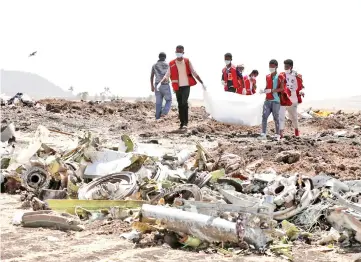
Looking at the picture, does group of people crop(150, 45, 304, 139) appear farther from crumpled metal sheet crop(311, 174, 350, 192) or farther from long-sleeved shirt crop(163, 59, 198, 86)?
crumpled metal sheet crop(311, 174, 350, 192)

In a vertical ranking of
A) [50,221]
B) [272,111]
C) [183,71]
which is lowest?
[50,221]

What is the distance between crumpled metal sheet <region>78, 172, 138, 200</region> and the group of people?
17.6ft

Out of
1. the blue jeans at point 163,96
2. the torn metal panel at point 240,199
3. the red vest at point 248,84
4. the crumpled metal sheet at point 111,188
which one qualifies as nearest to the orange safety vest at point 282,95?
the blue jeans at point 163,96

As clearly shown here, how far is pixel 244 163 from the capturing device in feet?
27.8

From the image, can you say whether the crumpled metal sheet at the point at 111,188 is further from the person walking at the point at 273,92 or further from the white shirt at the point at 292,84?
the white shirt at the point at 292,84

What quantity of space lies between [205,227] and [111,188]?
1.66 metres

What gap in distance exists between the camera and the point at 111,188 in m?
6.09

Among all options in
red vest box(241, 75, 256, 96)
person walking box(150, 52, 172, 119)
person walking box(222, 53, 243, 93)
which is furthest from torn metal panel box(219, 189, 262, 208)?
red vest box(241, 75, 256, 96)

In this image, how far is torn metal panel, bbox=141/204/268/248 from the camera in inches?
181

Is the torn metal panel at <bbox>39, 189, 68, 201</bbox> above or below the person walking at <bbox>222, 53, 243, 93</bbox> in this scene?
below

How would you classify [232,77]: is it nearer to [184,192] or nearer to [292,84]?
[292,84]

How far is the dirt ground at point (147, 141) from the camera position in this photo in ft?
14.7

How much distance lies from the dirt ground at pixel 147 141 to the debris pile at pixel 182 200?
0.17 m

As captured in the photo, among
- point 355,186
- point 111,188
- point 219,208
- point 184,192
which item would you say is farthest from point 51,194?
point 355,186
